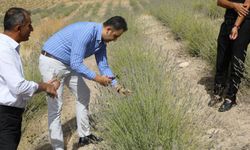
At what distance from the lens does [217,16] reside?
10.4 metres

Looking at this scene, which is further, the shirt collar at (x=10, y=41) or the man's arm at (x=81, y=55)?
the man's arm at (x=81, y=55)

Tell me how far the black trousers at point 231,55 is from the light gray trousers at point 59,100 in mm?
1544

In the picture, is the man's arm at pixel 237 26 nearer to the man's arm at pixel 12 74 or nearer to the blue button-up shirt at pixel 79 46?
the blue button-up shirt at pixel 79 46

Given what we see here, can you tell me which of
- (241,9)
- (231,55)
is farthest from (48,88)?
(231,55)

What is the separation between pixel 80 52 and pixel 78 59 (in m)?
0.07

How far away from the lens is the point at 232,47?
15.9 ft

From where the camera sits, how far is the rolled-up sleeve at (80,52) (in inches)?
160

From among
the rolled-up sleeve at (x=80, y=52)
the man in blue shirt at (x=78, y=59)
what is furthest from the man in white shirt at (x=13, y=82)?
the man in blue shirt at (x=78, y=59)

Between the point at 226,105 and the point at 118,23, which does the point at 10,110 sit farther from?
the point at 226,105

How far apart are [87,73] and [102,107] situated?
20.1 inches

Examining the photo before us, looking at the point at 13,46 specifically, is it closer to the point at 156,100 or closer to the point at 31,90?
the point at 31,90

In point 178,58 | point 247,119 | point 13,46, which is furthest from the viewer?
point 178,58

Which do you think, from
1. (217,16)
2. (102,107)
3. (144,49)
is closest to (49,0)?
(217,16)

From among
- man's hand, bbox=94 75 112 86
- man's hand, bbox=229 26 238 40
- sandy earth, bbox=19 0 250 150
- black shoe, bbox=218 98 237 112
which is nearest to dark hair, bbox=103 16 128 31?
man's hand, bbox=94 75 112 86
